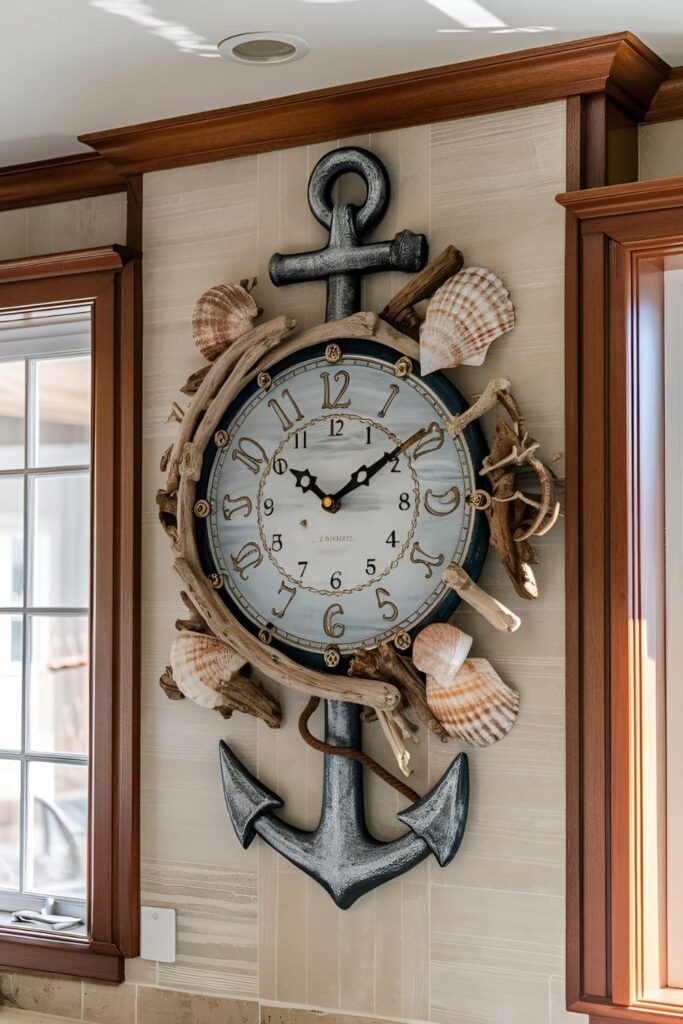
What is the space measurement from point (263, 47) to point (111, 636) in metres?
1.14

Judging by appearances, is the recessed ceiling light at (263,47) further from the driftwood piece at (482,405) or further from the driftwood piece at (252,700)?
the driftwood piece at (252,700)

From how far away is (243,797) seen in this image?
7.05 ft

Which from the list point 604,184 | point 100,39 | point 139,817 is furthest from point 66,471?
point 604,184

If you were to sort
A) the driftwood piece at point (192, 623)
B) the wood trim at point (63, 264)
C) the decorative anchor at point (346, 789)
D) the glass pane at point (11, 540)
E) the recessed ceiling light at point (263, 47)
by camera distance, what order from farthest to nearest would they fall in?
1. the glass pane at point (11, 540)
2. the wood trim at point (63, 264)
3. the driftwood piece at point (192, 623)
4. the decorative anchor at point (346, 789)
5. the recessed ceiling light at point (263, 47)

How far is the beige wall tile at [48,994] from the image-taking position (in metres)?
2.35

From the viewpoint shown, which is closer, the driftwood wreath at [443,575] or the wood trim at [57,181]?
the driftwood wreath at [443,575]

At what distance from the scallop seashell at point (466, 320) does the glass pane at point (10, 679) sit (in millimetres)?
1236

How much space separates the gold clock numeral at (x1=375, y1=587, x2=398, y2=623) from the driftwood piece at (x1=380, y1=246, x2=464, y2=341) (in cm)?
45

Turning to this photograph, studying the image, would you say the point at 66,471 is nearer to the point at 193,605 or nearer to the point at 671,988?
the point at 193,605

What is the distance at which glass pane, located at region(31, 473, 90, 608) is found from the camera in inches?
102

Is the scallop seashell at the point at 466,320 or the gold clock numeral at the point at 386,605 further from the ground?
the scallop seashell at the point at 466,320

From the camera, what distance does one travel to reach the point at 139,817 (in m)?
2.29

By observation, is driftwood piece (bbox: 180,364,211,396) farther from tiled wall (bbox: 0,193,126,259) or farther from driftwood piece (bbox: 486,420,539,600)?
driftwood piece (bbox: 486,420,539,600)

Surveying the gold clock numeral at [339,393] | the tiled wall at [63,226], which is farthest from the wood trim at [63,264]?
the gold clock numeral at [339,393]
